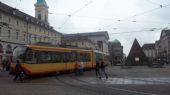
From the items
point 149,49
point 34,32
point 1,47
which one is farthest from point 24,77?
point 149,49

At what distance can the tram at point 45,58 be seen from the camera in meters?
23.6

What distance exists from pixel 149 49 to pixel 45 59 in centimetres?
16246

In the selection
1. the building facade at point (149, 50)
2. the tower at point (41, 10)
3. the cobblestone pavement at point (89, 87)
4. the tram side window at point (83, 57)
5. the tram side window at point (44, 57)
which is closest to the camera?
the cobblestone pavement at point (89, 87)

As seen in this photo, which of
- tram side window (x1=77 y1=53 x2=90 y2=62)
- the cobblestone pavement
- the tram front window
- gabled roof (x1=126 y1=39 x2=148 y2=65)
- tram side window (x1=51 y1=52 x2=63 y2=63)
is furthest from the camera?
gabled roof (x1=126 y1=39 x2=148 y2=65)

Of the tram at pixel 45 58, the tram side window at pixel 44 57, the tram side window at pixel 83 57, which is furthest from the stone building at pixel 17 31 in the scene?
the tram side window at pixel 44 57

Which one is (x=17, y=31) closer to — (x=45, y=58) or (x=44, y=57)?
(x=45, y=58)

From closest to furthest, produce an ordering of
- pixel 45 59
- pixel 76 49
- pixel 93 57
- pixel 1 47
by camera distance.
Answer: pixel 45 59
pixel 76 49
pixel 93 57
pixel 1 47

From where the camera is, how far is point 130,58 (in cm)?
6750

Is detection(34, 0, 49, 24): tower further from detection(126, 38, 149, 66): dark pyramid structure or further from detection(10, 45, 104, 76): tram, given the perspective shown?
A: detection(10, 45, 104, 76): tram

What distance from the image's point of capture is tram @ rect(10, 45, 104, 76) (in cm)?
2364

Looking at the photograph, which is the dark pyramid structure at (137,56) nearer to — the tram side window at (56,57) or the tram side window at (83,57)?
the tram side window at (83,57)

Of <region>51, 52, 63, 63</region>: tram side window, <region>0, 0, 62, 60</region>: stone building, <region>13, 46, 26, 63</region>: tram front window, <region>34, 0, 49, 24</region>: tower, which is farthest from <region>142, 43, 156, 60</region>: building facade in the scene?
<region>13, 46, 26, 63</region>: tram front window

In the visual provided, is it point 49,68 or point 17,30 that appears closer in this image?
point 49,68

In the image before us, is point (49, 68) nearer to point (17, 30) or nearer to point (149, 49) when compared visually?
point (17, 30)
